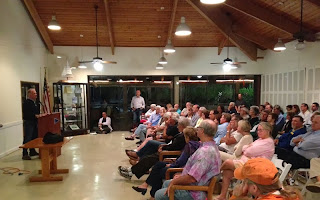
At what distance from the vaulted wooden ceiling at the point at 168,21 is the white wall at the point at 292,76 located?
1.76 ft

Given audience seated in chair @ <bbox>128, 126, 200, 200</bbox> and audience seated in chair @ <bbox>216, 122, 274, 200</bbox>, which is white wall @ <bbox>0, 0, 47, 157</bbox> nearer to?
audience seated in chair @ <bbox>128, 126, 200, 200</bbox>

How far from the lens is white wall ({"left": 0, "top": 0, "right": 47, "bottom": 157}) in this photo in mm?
5602

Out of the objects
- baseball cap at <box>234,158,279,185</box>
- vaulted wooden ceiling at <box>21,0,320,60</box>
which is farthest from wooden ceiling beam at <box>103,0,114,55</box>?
baseball cap at <box>234,158,279,185</box>

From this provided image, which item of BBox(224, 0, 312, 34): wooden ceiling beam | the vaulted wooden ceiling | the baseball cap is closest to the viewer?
the baseball cap

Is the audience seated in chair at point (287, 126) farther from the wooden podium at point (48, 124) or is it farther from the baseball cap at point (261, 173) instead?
the wooden podium at point (48, 124)

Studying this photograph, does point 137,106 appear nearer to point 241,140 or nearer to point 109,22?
point 109,22

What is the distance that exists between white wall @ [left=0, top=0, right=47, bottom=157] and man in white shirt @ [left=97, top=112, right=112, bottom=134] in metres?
2.81

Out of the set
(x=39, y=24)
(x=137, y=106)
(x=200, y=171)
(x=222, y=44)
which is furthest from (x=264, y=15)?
(x=39, y=24)

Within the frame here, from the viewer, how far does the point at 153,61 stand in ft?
30.9

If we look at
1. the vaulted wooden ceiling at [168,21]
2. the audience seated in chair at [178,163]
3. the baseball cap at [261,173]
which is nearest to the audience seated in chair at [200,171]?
the audience seated in chair at [178,163]

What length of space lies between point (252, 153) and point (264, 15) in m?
4.55

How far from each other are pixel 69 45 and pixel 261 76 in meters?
7.57

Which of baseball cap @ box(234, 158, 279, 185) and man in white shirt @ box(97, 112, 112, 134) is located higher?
baseball cap @ box(234, 158, 279, 185)

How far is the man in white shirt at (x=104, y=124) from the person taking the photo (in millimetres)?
9016
